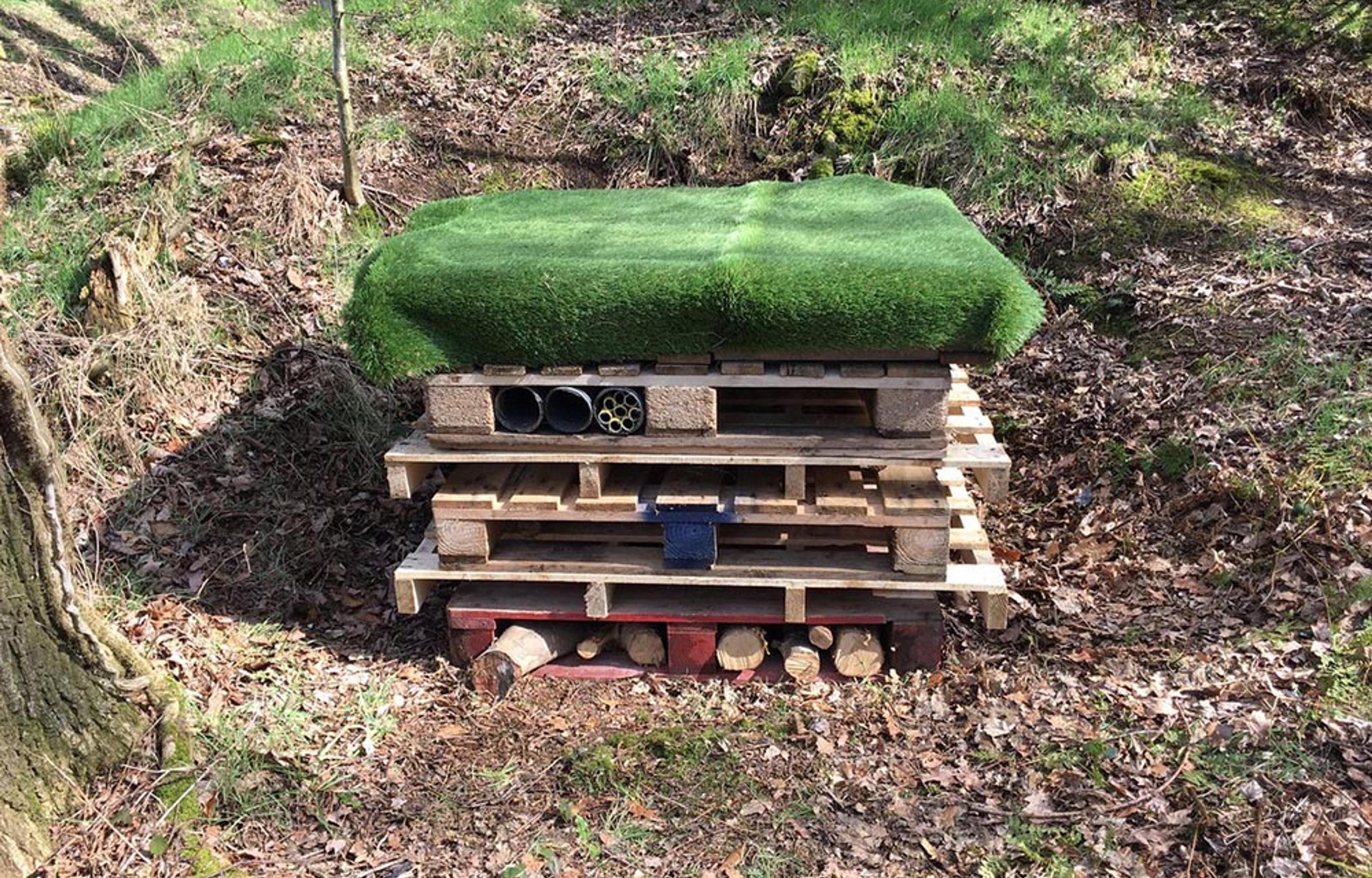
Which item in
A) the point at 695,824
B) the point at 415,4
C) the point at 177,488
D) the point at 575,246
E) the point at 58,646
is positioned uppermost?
the point at 415,4

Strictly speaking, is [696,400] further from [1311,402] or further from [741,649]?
[1311,402]

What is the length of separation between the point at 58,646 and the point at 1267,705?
13.1 feet

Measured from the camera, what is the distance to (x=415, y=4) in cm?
930

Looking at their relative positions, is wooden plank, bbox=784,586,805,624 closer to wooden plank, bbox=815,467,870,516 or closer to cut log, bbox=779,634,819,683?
cut log, bbox=779,634,819,683

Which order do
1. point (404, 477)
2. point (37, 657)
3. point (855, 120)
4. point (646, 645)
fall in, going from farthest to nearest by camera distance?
point (855, 120) → point (646, 645) → point (404, 477) → point (37, 657)

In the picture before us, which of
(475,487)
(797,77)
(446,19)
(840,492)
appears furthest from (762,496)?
(446,19)

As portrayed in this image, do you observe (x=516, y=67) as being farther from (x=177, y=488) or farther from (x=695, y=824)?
(x=695, y=824)

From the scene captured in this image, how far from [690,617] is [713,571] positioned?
0.84 feet

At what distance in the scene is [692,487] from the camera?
3846 mm

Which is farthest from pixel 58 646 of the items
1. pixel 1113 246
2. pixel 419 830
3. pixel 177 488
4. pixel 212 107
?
pixel 1113 246

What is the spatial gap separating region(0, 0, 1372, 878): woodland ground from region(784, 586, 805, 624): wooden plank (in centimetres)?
33

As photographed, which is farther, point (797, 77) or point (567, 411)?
point (797, 77)

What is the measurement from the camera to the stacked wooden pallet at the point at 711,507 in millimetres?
3615

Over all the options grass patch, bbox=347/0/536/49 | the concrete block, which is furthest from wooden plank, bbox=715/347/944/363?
grass patch, bbox=347/0/536/49
